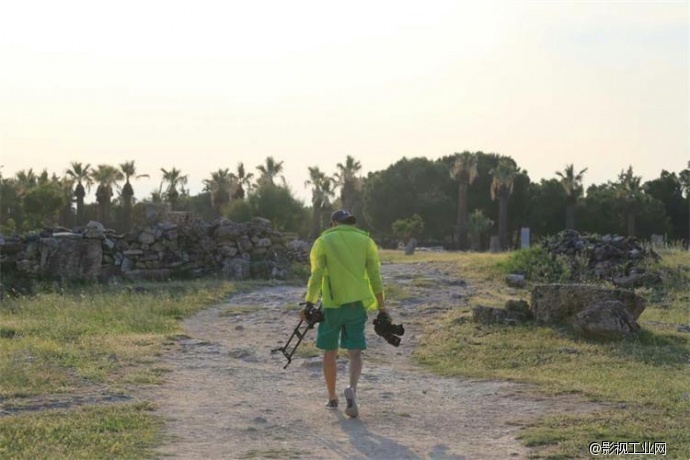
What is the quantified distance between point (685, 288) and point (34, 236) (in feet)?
Result: 51.7

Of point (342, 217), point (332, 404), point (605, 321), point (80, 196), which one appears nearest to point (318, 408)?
point (332, 404)

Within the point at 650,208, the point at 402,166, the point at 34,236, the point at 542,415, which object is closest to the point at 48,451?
the point at 542,415

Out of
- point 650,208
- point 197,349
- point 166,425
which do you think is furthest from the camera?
point 650,208

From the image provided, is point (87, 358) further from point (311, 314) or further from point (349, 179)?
point (349, 179)

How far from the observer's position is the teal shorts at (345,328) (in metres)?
8.14

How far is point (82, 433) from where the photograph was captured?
6.93 m

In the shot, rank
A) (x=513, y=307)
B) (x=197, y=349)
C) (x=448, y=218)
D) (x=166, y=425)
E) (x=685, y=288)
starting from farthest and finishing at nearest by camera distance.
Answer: (x=448, y=218), (x=685, y=288), (x=513, y=307), (x=197, y=349), (x=166, y=425)

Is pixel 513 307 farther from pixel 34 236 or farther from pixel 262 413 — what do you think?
pixel 34 236

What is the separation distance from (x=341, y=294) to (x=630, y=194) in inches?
1879

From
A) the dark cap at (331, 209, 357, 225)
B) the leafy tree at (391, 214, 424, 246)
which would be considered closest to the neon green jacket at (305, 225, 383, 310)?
the dark cap at (331, 209, 357, 225)

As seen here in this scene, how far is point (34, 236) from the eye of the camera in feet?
79.0

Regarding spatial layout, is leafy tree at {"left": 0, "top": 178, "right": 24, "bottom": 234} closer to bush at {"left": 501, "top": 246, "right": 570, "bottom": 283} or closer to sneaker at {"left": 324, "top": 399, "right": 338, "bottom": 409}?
bush at {"left": 501, "top": 246, "right": 570, "bottom": 283}

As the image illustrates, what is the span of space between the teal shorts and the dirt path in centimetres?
58

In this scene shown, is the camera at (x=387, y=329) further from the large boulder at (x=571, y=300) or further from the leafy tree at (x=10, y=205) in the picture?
the leafy tree at (x=10, y=205)
